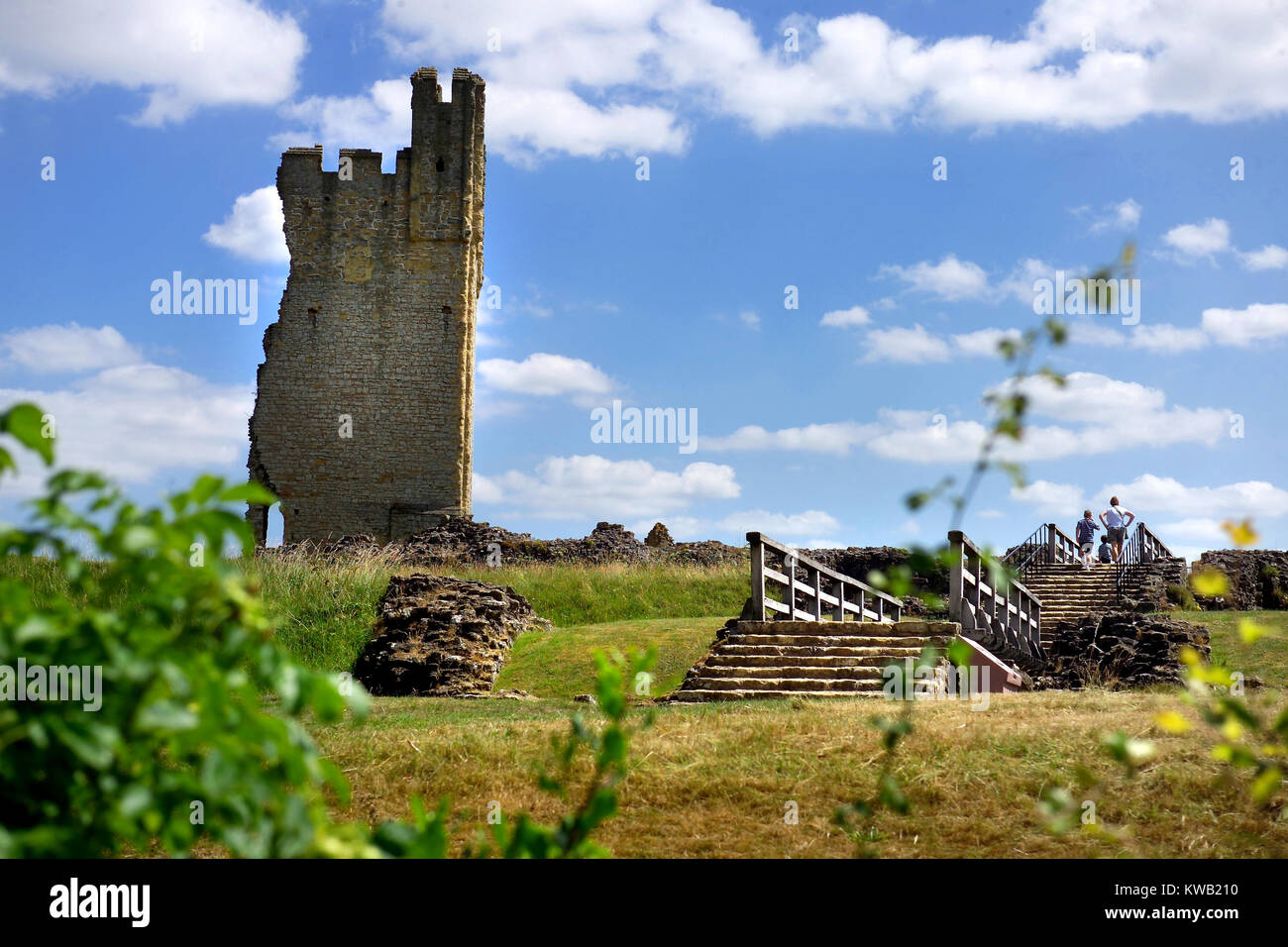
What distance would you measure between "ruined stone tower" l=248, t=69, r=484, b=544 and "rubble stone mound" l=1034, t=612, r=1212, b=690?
16499 mm

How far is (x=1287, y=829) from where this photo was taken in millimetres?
7316

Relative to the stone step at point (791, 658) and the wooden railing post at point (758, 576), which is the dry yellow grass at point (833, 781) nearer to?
the stone step at point (791, 658)

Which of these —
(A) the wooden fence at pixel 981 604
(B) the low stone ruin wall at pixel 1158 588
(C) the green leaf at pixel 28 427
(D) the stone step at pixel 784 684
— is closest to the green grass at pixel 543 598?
(D) the stone step at pixel 784 684

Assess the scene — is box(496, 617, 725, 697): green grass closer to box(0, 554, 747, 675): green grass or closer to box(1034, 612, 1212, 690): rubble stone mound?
box(0, 554, 747, 675): green grass

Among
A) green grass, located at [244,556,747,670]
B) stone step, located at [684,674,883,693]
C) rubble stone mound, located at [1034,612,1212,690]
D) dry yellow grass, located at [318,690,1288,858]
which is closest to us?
dry yellow grass, located at [318,690,1288,858]

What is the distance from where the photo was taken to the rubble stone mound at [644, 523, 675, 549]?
31.7m

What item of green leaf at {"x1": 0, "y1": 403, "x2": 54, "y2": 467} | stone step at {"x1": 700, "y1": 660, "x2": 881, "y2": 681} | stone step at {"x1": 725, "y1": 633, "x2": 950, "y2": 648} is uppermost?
green leaf at {"x1": 0, "y1": 403, "x2": 54, "y2": 467}

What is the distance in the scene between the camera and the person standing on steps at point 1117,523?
100 ft

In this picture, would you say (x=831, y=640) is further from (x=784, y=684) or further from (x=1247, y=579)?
(x=1247, y=579)

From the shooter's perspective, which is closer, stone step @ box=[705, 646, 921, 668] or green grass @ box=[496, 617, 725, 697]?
stone step @ box=[705, 646, 921, 668]

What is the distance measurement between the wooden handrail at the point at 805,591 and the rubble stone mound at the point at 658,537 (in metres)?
12.4

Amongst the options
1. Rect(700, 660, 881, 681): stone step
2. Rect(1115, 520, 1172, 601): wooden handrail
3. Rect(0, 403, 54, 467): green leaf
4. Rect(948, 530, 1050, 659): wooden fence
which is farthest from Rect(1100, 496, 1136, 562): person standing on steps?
Rect(0, 403, 54, 467): green leaf
